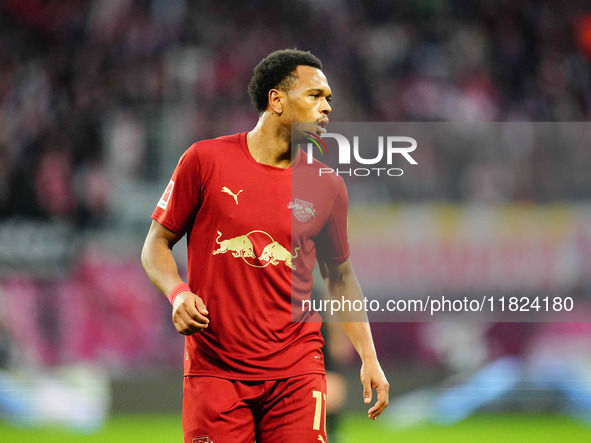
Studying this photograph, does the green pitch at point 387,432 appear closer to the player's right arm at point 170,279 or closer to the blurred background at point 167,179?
the blurred background at point 167,179

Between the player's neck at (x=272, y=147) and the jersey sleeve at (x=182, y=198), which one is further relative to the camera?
the player's neck at (x=272, y=147)

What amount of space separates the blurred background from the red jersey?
137 inches

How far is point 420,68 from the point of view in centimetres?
1331

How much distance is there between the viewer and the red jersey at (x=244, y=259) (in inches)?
147

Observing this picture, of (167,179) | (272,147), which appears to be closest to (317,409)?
(272,147)

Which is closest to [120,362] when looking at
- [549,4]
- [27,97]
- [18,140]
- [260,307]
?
[18,140]

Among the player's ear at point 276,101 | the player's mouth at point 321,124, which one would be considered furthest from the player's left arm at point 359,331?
the player's ear at point 276,101

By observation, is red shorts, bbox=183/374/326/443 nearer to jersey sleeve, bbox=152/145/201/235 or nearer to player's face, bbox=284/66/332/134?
jersey sleeve, bbox=152/145/201/235

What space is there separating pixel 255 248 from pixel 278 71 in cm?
92

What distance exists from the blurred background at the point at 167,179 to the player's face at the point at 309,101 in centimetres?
376

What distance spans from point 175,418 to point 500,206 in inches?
178

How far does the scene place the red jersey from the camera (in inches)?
147

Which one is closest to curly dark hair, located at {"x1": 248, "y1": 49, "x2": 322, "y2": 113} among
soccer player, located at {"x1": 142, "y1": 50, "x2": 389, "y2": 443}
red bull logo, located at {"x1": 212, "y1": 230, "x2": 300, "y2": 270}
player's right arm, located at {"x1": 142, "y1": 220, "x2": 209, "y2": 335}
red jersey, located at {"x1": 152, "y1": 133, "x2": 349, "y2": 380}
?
soccer player, located at {"x1": 142, "y1": 50, "x2": 389, "y2": 443}

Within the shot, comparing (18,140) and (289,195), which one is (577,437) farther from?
(18,140)
